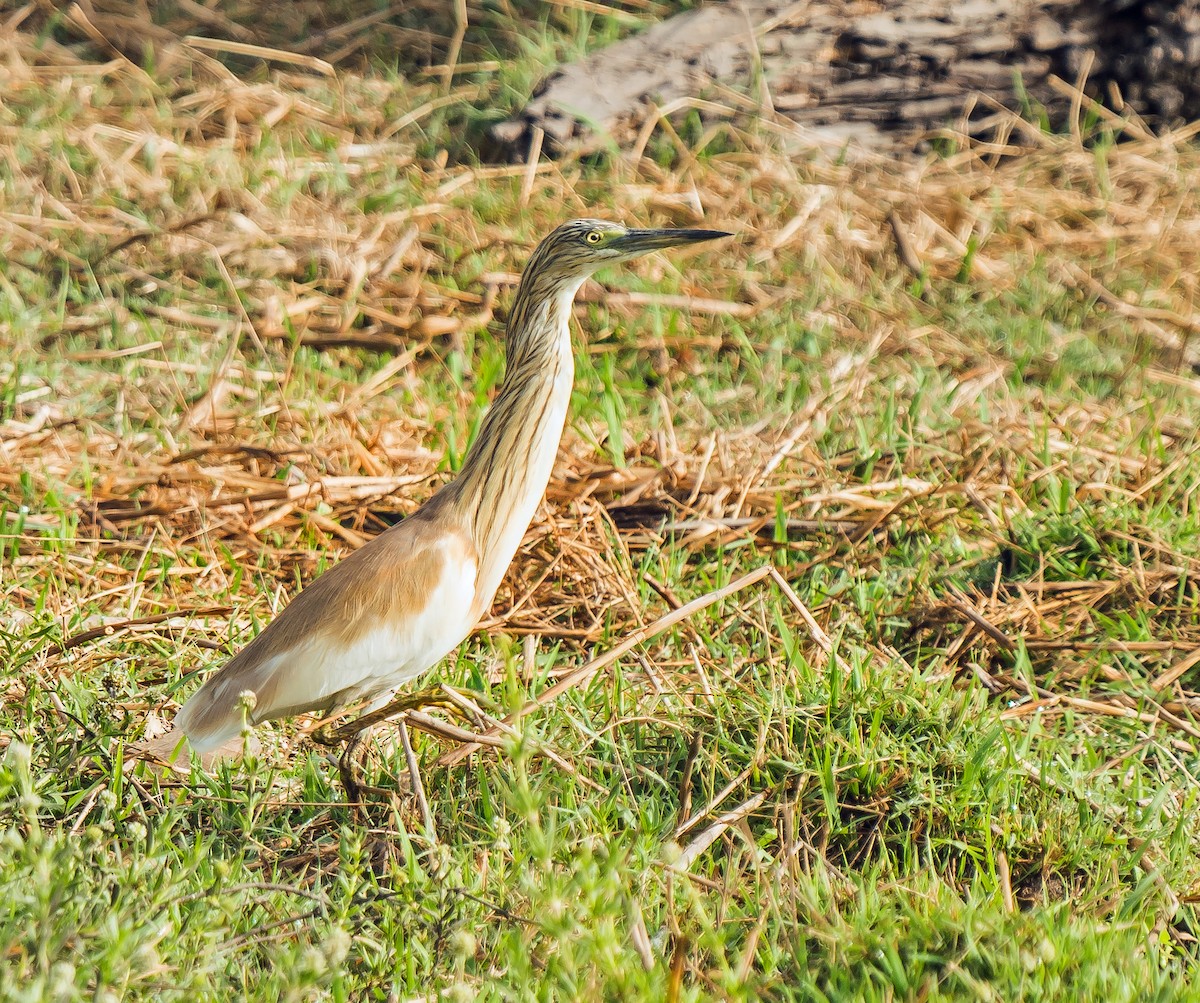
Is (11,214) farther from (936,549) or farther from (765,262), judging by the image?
(936,549)

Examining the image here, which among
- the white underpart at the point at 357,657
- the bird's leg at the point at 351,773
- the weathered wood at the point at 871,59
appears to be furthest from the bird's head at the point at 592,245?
the weathered wood at the point at 871,59

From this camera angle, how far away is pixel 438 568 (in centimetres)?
246

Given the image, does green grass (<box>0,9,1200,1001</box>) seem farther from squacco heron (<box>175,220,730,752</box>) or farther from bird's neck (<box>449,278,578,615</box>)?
bird's neck (<box>449,278,578,615</box>)

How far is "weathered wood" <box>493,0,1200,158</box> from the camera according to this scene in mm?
5664

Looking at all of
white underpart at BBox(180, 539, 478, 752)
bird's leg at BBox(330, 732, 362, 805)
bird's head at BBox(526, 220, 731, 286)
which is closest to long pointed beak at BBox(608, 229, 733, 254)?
bird's head at BBox(526, 220, 731, 286)

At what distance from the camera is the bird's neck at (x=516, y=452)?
256 centimetres

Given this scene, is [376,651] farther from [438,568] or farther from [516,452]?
[516,452]

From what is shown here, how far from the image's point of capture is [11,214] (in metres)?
5.01

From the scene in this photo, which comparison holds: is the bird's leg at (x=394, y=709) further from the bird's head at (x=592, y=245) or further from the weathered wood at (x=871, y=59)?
the weathered wood at (x=871, y=59)

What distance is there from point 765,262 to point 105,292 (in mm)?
2353

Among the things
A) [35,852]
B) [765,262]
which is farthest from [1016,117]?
[35,852]

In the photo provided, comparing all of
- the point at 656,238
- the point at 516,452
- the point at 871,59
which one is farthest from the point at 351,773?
the point at 871,59

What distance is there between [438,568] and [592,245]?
2.35 feet

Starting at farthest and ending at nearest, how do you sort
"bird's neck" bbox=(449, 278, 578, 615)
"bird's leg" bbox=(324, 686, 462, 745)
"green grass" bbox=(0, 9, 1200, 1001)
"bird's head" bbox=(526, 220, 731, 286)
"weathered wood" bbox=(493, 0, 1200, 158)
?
"weathered wood" bbox=(493, 0, 1200, 158), "bird's head" bbox=(526, 220, 731, 286), "bird's neck" bbox=(449, 278, 578, 615), "bird's leg" bbox=(324, 686, 462, 745), "green grass" bbox=(0, 9, 1200, 1001)
